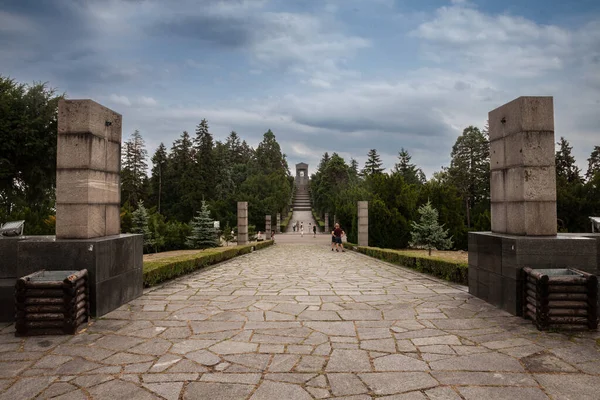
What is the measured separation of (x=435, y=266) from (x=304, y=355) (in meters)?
6.09

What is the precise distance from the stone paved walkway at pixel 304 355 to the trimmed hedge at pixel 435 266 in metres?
1.68

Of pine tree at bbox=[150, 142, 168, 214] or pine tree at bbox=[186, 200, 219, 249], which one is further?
pine tree at bbox=[150, 142, 168, 214]

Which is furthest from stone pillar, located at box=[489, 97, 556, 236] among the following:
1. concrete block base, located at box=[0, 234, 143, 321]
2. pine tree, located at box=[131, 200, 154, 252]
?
pine tree, located at box=[131, 200, 154, 252]

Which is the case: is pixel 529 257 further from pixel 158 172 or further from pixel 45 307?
pixel 158 172

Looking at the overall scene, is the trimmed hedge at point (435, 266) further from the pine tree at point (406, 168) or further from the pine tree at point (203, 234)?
the pine tree at point (406, 168)

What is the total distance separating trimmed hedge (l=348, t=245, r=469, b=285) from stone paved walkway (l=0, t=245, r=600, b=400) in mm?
1684

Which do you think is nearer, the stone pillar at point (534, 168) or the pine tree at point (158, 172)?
the stone pillar at point (534, 168)

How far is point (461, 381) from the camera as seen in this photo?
3195mm

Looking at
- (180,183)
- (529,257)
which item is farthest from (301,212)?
(529,257)

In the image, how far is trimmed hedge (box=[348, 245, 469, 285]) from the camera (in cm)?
773

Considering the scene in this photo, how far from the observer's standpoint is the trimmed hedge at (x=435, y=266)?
773 cm

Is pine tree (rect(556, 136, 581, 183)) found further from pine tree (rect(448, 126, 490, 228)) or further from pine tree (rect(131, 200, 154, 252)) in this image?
pine tree (rect(131, 200, 154, 252))

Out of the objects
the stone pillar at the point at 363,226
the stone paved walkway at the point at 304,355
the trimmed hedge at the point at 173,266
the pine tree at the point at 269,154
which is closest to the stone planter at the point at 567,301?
the stone paved walkway at the point at 304,355

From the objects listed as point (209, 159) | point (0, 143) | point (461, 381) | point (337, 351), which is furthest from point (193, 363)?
point (209, 159)
